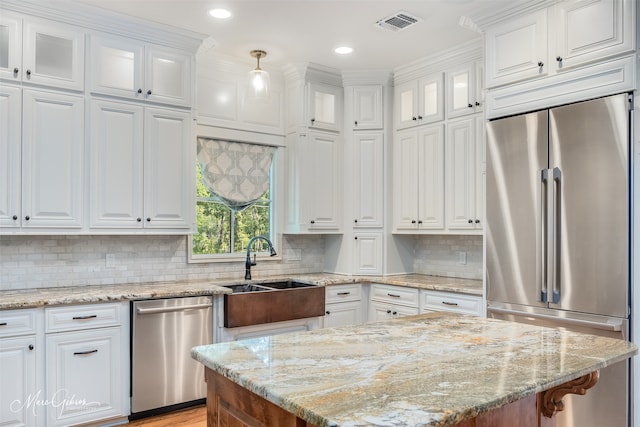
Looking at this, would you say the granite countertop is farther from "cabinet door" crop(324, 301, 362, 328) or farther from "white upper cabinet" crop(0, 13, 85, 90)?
"white upper cabinet" crop(0, 13, 85, 90)

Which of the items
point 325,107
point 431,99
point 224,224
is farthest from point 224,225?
point 431,99

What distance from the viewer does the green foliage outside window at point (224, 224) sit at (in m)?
4.23

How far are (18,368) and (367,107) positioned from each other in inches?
136

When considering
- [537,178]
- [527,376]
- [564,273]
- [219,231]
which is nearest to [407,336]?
[527,376]

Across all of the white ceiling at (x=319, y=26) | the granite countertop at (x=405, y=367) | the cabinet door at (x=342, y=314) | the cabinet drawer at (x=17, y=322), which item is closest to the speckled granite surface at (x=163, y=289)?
the cabinet drawer at (x=17, y=322)

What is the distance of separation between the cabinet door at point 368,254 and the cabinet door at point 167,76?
2.00 metres

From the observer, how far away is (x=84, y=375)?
3014mm

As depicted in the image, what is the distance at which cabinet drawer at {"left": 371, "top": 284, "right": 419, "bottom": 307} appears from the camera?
3963mm

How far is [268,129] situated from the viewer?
4.48 m

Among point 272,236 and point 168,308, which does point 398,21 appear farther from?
point 168,308

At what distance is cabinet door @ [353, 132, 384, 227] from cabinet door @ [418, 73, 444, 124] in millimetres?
463

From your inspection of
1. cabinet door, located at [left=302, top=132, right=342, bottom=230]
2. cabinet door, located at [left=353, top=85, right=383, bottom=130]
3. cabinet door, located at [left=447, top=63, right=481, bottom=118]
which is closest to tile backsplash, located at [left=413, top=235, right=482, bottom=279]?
cabinet door, located at [left=302, top=132, right=342, bottom=230]

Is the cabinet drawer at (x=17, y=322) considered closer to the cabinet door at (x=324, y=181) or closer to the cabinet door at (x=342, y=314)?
the cabinet door at (x=342, y=314)

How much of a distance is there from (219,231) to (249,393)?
9.89ft
